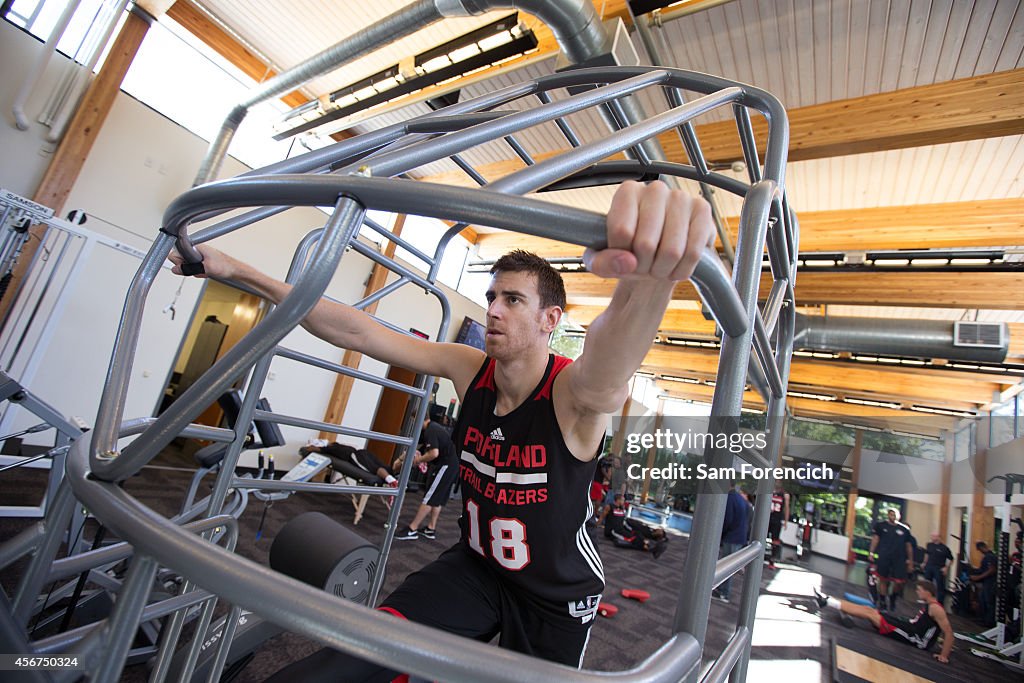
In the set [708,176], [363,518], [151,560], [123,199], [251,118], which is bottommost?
[363,518]

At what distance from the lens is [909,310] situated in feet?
28.4

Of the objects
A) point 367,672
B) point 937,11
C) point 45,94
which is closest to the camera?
point 367,672

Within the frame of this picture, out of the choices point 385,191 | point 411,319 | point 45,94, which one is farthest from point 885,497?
point 45,94

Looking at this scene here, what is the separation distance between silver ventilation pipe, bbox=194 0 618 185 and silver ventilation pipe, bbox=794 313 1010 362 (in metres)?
5.41

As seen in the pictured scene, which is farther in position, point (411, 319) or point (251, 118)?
point (411, 319)

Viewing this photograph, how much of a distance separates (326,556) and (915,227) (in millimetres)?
6699

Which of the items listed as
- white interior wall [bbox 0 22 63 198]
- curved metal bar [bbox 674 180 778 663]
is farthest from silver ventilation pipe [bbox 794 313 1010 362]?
white interior wall [bbox 0 22 63 198]

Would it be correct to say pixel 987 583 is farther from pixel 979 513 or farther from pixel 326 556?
pixel 326 556

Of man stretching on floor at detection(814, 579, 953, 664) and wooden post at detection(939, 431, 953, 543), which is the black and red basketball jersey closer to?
man stretching on floor at detection(814, 579, 953, 664)

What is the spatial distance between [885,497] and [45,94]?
66.6 ft

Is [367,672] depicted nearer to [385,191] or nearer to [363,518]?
[385,191]

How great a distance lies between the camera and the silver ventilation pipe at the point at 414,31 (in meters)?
2.85

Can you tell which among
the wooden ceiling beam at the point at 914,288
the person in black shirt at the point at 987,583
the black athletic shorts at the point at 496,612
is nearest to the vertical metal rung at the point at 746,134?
the black athletic shorts at the point at 496,612

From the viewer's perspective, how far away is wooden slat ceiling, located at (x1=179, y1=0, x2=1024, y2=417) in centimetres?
349
